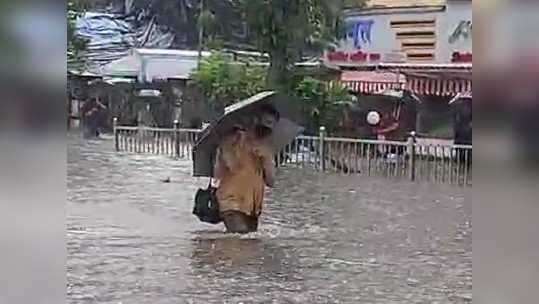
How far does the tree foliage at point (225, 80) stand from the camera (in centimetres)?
452

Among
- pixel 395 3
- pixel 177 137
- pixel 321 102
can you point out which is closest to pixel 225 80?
pixel 177 137

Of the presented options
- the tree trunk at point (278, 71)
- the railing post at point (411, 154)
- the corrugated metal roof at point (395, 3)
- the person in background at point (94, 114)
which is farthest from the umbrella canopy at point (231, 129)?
the railing post at point (411, 154)

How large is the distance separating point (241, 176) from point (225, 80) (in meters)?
1.31

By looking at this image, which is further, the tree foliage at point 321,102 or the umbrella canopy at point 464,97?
the tree foliage at point 321,102

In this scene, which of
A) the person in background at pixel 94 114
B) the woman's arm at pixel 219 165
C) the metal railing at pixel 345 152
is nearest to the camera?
the person in background at pixel 94 114

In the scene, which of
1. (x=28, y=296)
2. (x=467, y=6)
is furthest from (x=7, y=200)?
(x=467, y=6)

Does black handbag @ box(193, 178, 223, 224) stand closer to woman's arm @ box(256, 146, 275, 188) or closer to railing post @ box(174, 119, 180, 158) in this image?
woman's arm @ box(256, 146, 275, 188)

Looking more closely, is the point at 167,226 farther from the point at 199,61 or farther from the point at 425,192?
the point at 425,192

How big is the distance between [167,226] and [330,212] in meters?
0.78

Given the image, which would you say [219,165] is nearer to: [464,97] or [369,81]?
[369,81]

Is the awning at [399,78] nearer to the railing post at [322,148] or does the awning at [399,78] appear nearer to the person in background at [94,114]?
the railing post at [322,148]

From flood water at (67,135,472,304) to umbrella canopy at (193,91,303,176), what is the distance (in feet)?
0.75

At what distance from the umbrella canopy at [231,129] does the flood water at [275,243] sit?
0.23m

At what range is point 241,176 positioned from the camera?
354cm
